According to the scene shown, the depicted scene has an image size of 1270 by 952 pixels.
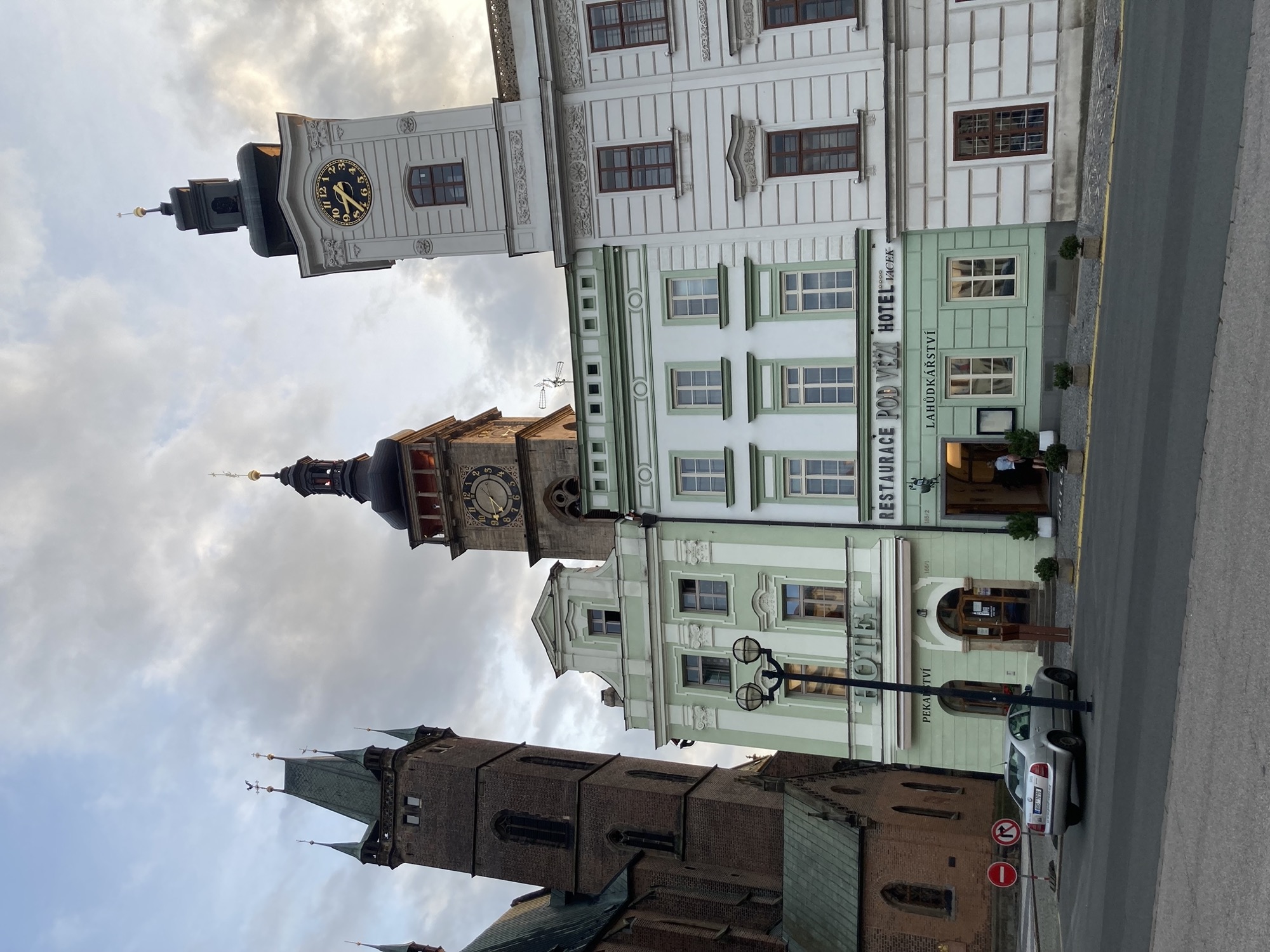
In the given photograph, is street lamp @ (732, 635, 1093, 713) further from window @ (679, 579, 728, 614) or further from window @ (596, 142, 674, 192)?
window @ (596, 142, 674, 192)

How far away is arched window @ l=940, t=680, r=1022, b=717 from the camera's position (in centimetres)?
3047

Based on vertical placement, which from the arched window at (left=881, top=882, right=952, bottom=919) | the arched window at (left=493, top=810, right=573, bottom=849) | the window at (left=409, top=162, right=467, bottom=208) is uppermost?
the window at (left=409, top=162, right=467, bottom=208)

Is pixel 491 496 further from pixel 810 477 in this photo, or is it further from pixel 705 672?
pixel 810 477

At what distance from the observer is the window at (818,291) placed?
1150 inches

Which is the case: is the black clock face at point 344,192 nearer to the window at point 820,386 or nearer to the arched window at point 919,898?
the window at point 820,386

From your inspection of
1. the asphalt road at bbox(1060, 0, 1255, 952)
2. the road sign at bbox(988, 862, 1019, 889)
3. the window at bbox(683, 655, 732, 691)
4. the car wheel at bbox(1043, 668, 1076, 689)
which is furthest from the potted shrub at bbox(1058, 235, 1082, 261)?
the window at bbox(683, 655, 732, 691)

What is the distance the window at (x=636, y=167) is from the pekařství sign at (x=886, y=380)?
6.78 m

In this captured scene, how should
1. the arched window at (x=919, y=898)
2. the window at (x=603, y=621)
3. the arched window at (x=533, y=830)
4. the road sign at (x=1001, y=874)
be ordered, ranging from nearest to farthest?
the road sign at (x=1001, y=874) → the arched window at (x=919, y=898) → the window at (x=603, y=621) → the arched window at (x=533, y=830)

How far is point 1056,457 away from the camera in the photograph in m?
26.4

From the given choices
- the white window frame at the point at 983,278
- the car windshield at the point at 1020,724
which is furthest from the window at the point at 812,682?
the white window frame at the point at 983,278

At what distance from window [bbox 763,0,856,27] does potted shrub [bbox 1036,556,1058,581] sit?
54.6 ft

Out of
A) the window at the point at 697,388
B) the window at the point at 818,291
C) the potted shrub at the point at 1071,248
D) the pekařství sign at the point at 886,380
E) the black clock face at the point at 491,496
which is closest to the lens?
the potted shrub at the point at 1071,248

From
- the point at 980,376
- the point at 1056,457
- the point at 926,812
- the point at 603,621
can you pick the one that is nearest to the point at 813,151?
the point at 980,376

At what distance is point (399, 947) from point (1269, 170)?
5674cm
